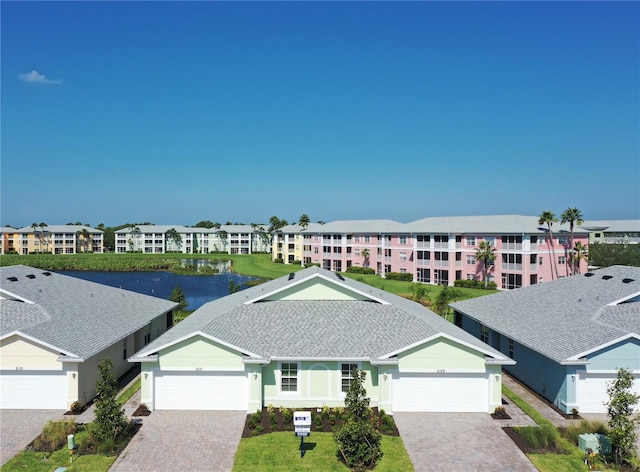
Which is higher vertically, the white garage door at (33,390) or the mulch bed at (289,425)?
the white garage door at (33,390)

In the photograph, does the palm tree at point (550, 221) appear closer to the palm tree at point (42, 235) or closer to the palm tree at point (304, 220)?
the palm tree at point (304, 220)

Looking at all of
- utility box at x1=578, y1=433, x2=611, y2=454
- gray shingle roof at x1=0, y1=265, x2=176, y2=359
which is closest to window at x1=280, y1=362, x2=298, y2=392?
gray shingle roof at x1=0, y1=265, x2=176, y2=359

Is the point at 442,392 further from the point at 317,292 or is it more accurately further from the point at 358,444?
the point at 317,292

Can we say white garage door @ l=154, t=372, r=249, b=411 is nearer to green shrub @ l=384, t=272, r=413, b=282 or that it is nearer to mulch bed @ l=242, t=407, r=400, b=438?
mulch bed @ l=242, t=407, r=400, b=438

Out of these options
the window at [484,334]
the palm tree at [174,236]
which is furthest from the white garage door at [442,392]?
the palm tree at [174,236]

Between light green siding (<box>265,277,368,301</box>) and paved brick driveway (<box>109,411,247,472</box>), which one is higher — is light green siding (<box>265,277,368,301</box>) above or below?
above

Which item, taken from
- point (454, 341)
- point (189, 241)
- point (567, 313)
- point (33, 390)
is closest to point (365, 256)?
point (567, 313)
